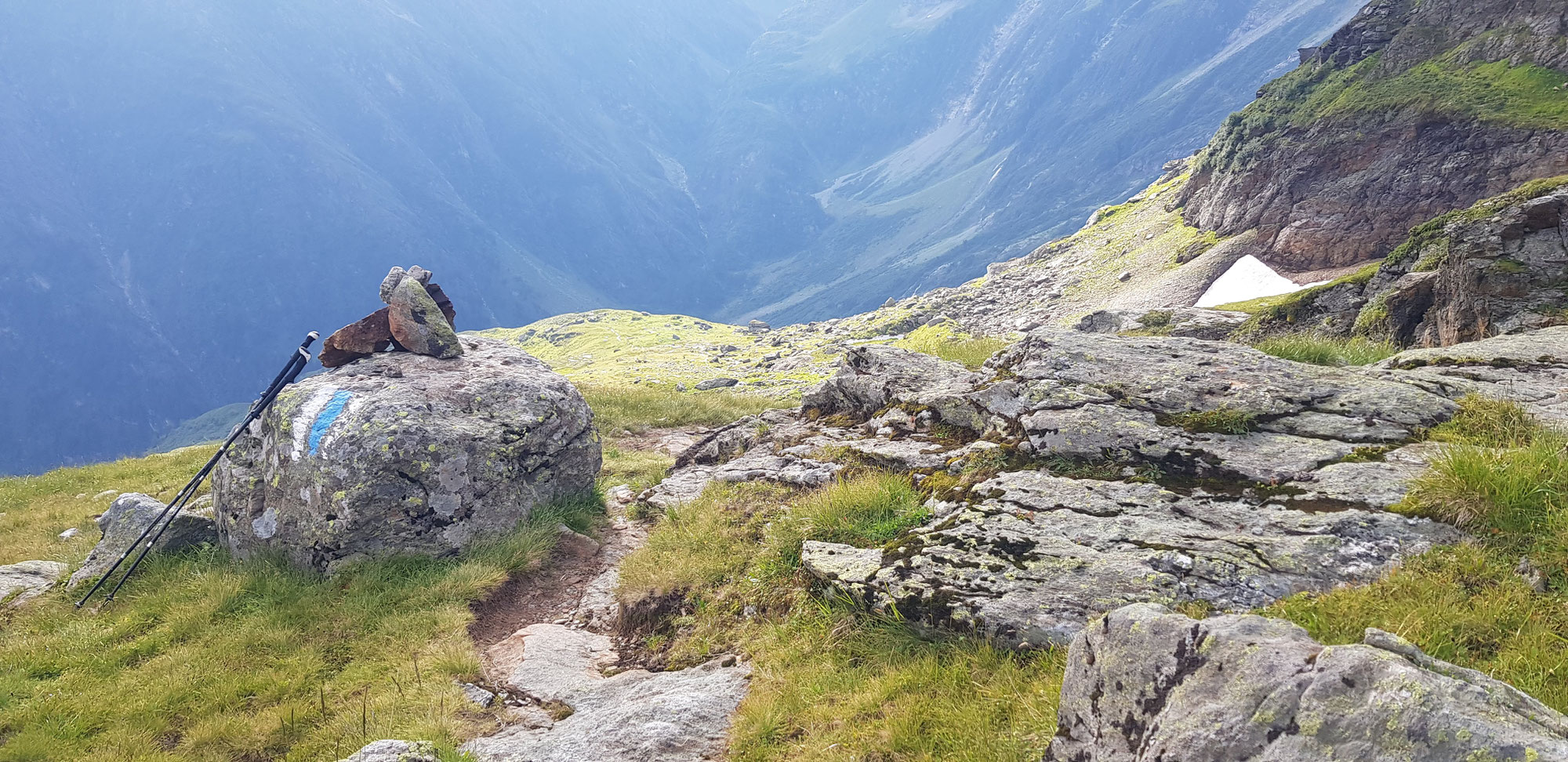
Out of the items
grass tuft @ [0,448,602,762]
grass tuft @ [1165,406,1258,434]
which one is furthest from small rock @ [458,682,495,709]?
grass tuft @ [1165,406,1258,434]

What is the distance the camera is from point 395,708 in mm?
7402

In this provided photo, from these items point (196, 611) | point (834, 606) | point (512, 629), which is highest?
point (196, 611)

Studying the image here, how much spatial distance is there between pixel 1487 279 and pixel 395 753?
19.0 meters

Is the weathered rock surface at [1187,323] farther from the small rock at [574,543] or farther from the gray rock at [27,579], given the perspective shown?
the gray rock at [27,579]

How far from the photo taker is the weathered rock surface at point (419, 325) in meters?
14.5

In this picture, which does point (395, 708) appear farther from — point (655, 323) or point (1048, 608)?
point (655, 323)

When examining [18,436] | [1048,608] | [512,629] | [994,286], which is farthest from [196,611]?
[18,436]

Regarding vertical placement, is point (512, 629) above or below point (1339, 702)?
above

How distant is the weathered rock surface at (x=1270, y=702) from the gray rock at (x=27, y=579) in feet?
52.2

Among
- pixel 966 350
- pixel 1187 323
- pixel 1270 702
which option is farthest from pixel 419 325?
pixel 1187 323

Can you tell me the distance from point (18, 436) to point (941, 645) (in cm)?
29051

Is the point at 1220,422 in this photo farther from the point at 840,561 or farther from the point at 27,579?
the point at 27,579

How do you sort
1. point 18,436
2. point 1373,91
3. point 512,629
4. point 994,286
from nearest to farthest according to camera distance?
point 512,629 < point 1373,91 < point 994,286 < point 18,436

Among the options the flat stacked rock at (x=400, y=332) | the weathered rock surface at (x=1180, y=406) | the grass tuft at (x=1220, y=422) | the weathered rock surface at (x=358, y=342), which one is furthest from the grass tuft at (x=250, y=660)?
the grass tuft at (x=1220, y=422)
